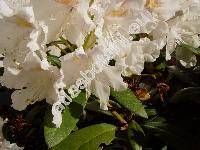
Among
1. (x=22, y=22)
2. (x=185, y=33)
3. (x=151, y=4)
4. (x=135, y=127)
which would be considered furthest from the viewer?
(x=185, y=33)

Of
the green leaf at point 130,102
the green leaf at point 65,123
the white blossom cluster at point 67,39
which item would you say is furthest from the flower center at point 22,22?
the green leaf at point 130,102

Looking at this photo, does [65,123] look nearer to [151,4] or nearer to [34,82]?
[34,82]

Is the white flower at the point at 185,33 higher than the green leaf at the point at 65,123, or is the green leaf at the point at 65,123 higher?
the white flower at the point at 185,33

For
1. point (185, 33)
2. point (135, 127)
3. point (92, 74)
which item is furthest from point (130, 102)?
point (185, 33)

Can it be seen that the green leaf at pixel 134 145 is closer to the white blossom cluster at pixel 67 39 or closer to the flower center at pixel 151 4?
the white blossom cluster at pixel 67 39

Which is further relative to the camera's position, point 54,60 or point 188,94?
point 188,94
